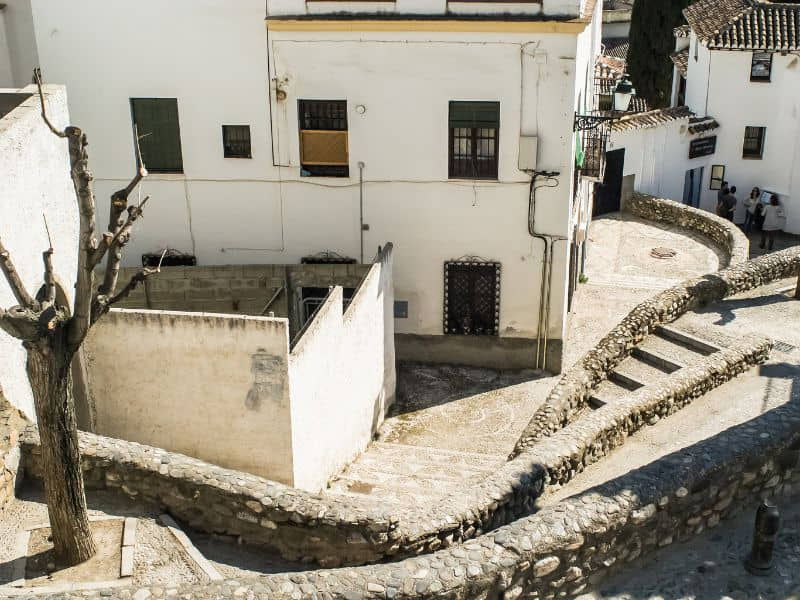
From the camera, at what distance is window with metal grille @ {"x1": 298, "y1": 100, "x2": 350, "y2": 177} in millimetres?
17562

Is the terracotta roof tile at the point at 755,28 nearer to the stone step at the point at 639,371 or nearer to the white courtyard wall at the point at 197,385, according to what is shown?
the stone step at the point at 639,371

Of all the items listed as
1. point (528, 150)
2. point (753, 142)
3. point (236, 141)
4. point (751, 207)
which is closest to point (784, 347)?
point (528, 150)

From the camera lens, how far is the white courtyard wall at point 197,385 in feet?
38.9

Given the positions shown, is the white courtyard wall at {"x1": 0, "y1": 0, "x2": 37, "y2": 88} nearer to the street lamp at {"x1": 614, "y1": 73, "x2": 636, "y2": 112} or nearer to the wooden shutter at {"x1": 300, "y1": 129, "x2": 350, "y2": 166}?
the wooden shutter at {"x1": 300, "y1": 129, "x2": 350, "y2": 166}

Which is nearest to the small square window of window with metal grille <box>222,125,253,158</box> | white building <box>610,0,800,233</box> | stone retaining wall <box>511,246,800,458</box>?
white building <box>610,0,800,233</box>

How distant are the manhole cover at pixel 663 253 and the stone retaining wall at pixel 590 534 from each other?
1439 centimetres

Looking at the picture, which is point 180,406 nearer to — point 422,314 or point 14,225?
point 14,225

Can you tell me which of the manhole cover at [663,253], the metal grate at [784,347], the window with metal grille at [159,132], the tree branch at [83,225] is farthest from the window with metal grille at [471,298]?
the tree branch at [83,225]

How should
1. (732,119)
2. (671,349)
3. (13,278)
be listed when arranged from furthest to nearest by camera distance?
Answer: (732,119)
(671,349)
(13,278)

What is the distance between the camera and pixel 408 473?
14.8 meters

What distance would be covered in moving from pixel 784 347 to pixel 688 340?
1.58m

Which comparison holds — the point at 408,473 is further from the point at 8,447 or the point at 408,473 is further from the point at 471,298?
the point at 8,447

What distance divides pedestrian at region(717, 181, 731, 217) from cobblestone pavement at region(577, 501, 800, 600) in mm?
20693

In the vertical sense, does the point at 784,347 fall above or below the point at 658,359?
above
